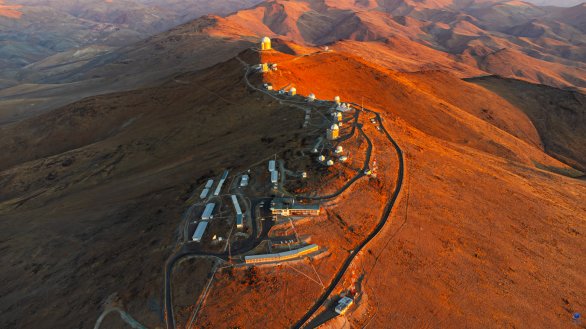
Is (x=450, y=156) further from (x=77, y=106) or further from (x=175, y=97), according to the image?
(x=77, y=106)

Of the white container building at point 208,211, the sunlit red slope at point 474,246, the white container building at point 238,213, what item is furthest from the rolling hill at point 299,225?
the white container building at point 238,213

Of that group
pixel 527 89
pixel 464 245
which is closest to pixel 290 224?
pixel 464 245

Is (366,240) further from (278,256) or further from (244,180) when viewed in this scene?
(244,180)

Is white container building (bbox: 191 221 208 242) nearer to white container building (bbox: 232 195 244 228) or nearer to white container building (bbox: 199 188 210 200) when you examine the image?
white container building (bbox: 232 195 244 228)

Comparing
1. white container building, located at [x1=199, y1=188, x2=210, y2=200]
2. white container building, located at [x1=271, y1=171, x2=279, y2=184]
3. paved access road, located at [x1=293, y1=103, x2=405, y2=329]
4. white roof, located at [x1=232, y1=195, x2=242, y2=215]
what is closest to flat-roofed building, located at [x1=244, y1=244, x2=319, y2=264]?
paved access road, located at [x1=293, y1=103, x2=405, y2=329]

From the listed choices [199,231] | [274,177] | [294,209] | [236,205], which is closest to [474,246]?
[294,209]

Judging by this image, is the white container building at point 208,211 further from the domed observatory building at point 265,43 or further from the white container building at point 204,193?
the domed observatory building at point 265,43
